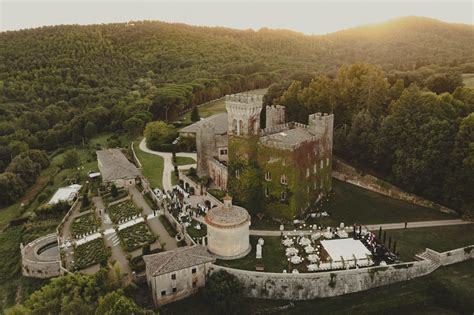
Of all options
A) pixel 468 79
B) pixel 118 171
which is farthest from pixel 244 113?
pixel 468 79

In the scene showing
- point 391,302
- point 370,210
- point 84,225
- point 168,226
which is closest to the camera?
point 391,302

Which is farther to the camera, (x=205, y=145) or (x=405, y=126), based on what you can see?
(x=205, y=145)

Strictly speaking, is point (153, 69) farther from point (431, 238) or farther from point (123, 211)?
point (431, 238)

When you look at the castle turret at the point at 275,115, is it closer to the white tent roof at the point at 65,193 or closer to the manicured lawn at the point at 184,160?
the manicured lawn at the point at 184,160

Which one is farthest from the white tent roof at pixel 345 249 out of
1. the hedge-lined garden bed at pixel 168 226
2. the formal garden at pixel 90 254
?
the formal garden at pixel 90 254

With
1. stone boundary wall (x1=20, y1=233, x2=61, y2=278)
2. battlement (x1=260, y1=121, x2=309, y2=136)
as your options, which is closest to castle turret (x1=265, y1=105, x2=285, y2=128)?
battlement (x1=260, y1=121, x2=309, y2=136)

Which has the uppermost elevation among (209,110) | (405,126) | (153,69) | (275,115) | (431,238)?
(153,69)

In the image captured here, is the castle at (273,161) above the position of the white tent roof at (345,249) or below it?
above
